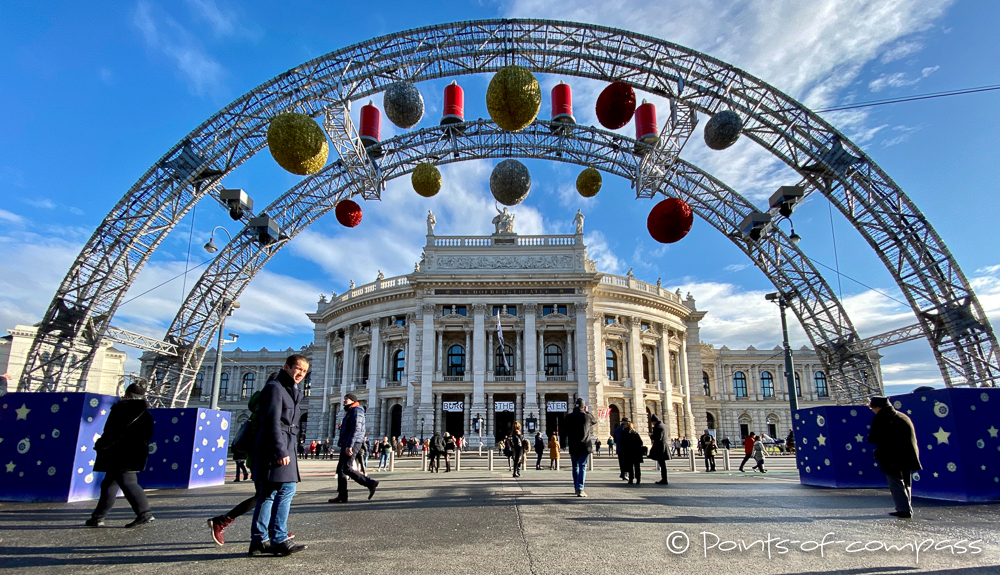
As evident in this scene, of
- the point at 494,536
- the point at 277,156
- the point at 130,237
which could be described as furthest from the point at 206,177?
the point at 494,536

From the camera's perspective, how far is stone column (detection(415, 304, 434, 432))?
39625 mm

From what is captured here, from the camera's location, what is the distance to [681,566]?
13.5 feet

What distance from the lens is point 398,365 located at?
46125 mm

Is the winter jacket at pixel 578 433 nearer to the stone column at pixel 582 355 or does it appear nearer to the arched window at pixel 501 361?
the stone column at pixel 582 355

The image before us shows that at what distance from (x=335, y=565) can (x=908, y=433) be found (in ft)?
23.0

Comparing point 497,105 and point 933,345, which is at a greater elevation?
point 497,105

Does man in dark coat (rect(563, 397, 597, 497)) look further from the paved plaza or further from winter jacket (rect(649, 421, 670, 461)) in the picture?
winter jacket (rect(649, 421, 670, 461))

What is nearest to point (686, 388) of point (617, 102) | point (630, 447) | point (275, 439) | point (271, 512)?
point (630, 447)

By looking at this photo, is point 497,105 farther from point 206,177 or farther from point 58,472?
point 206,177

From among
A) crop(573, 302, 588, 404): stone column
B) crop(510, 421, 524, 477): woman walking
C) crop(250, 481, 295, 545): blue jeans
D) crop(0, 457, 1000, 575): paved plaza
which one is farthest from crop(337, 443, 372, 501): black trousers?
crop(573, 302, 588, 404): stone column

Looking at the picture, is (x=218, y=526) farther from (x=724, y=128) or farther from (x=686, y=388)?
(x=686, y=388)

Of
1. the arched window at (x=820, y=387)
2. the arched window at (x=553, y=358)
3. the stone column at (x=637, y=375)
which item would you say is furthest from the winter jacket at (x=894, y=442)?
the arched window at (x=820, y=387)

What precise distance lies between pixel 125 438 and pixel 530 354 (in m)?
35.6

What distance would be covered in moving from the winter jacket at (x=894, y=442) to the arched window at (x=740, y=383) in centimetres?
5857
